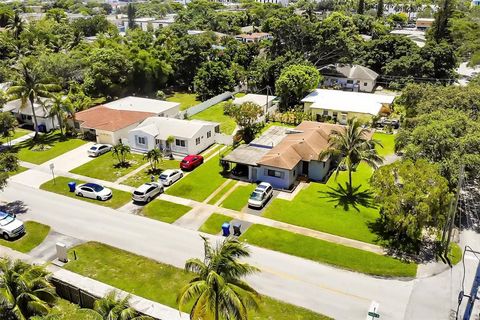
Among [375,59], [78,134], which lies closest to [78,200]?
[78,134]

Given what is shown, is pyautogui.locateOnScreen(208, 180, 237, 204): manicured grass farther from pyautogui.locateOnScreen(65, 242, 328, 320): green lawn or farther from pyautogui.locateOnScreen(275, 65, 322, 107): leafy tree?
pyautogui.locateOnScreen(275, 65, 322, 107): leafy tree

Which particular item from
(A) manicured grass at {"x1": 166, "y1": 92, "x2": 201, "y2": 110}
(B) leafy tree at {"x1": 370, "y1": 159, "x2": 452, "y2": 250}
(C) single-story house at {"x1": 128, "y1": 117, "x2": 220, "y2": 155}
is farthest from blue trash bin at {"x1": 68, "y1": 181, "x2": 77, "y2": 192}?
(A) manicured grass at {"x1": 166, "y1": 92, "x2": 201, "y2": 110}

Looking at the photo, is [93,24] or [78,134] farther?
[93,24]

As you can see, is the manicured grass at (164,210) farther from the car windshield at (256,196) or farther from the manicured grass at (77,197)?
the car windshield at (256,196)

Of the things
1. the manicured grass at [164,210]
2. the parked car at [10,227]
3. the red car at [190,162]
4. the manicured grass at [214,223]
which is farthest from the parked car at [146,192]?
the parked car at [10,227]

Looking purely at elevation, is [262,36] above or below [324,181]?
above

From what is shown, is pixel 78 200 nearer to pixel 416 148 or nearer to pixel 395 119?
pixel 416 148
